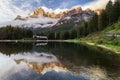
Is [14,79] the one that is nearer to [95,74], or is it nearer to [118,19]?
[95,74]

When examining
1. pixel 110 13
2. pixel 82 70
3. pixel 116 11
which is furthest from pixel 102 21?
pixel 82 70

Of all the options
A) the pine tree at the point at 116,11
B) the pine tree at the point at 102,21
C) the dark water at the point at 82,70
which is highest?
the pine tree at the point at 116,11

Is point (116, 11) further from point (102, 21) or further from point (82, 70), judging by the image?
point (82, 70)

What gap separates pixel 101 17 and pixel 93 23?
14600 millimetres

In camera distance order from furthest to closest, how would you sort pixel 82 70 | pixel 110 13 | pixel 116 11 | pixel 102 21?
pixel 102 21
pixel 116 11
pixel 110 13
pixel 82 70

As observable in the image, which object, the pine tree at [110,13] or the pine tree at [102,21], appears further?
the pine tree at [102,21]

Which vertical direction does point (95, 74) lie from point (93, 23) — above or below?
below

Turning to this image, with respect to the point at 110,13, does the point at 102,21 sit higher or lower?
lower

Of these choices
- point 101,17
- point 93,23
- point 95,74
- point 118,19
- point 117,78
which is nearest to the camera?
point 117,78

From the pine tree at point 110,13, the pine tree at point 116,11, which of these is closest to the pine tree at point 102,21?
the pine tree at point 110,13

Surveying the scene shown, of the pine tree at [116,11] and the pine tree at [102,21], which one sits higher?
the pine tree at [116,11]

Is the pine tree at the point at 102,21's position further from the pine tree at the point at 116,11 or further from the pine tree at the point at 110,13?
the pine tree at the point at 116,11

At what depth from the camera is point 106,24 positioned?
174m

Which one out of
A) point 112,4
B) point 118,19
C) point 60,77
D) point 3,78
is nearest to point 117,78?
point 60,77
